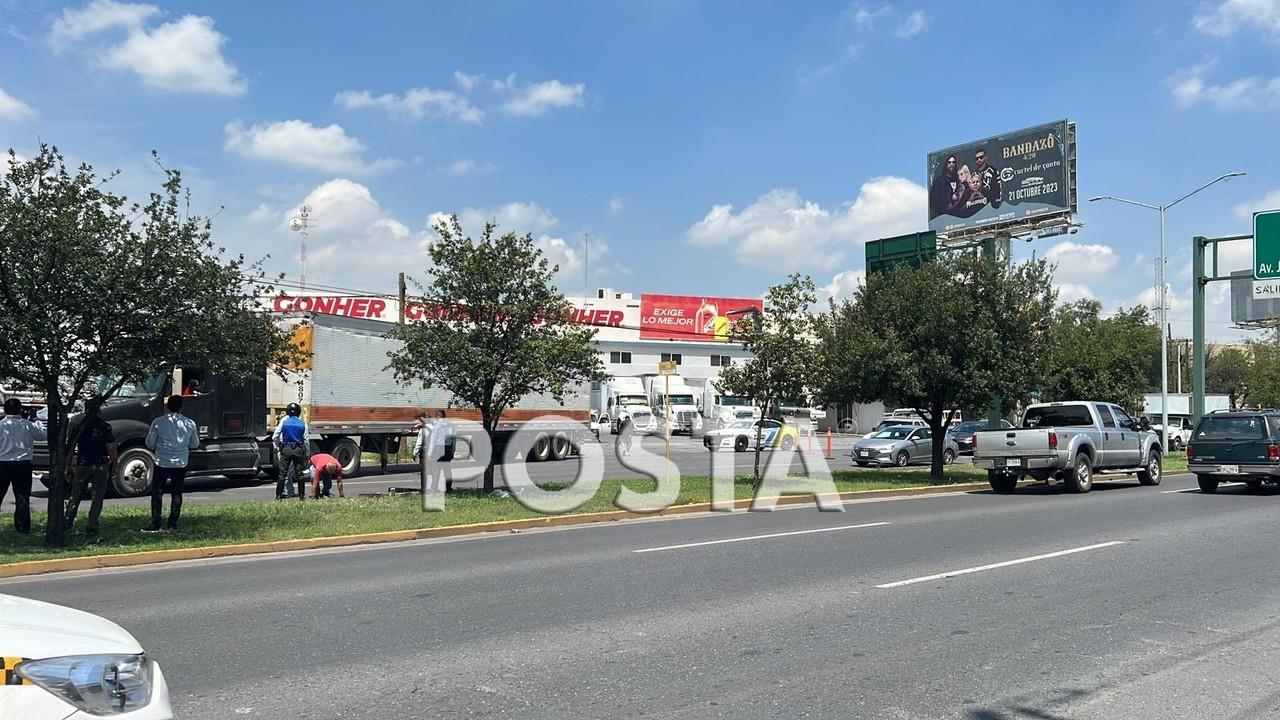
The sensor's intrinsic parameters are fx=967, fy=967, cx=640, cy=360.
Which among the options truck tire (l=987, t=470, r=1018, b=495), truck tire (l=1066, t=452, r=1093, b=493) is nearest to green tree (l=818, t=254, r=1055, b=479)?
truck tire (l=987, t=470, r=1018, b=495)

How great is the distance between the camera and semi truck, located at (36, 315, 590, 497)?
1897cm

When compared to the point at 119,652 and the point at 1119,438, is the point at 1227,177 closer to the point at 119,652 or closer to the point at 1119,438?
the point at 1119,438

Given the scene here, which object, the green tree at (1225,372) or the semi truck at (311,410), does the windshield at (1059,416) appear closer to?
the semi truck at (311,410)

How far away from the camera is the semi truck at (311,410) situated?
Answer: 18969mm

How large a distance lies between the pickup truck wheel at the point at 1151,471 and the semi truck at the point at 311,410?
13.5 metres

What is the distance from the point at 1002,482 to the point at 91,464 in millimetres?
17108

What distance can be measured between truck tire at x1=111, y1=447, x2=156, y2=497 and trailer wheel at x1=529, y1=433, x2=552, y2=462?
473 inches

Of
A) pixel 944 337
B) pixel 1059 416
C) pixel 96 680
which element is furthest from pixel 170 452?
pixel 1059 416

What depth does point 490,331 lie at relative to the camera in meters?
17.4

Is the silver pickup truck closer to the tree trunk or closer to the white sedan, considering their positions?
the tree trunk

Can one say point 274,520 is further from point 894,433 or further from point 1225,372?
point 1225,372

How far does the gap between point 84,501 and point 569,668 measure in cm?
1488

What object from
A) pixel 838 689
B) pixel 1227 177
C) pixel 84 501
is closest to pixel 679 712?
pixel 838 689

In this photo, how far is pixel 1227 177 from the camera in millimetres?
27969
